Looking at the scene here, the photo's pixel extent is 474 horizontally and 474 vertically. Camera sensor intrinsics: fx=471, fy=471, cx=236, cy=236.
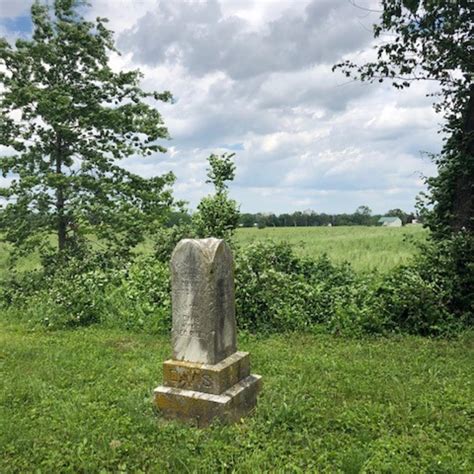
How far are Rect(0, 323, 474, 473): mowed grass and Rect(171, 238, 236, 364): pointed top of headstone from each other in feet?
2.50

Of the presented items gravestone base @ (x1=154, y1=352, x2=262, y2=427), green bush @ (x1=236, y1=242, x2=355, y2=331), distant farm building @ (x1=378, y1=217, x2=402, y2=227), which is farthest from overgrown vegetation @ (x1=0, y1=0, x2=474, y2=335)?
distant farm building @ (x1=378, y1=217, x2=402, y2=227)

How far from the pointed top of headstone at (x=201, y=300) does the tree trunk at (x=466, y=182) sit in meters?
6.75

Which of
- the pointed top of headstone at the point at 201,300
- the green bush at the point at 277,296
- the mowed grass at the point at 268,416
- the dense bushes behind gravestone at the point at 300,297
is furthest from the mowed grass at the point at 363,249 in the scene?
the pointed top of headstone at the point at 201,300

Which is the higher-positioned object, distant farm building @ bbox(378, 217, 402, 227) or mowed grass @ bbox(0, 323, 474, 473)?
distant farm building @ bbox(378, 217, 402, 227)

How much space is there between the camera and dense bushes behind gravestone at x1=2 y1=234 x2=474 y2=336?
8812mm

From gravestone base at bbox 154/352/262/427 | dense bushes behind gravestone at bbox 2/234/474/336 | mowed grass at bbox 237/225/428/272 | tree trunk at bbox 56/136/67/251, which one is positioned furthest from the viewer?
tree trunk at bbox 56/136/67/251

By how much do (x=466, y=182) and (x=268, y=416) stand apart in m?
7.44

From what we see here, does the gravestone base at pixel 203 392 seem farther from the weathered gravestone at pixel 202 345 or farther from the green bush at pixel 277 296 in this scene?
the green bush at pixel 277 296

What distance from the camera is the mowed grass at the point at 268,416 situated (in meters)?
4.04

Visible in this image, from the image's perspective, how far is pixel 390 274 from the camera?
9789mm

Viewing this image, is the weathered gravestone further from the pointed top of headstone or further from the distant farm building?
the distant farm building

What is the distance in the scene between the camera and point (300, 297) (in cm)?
952

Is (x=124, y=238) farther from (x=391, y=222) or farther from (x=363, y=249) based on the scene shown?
(x=391, y=222)

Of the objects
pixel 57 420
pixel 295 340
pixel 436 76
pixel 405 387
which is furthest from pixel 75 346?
pixel 436 76
